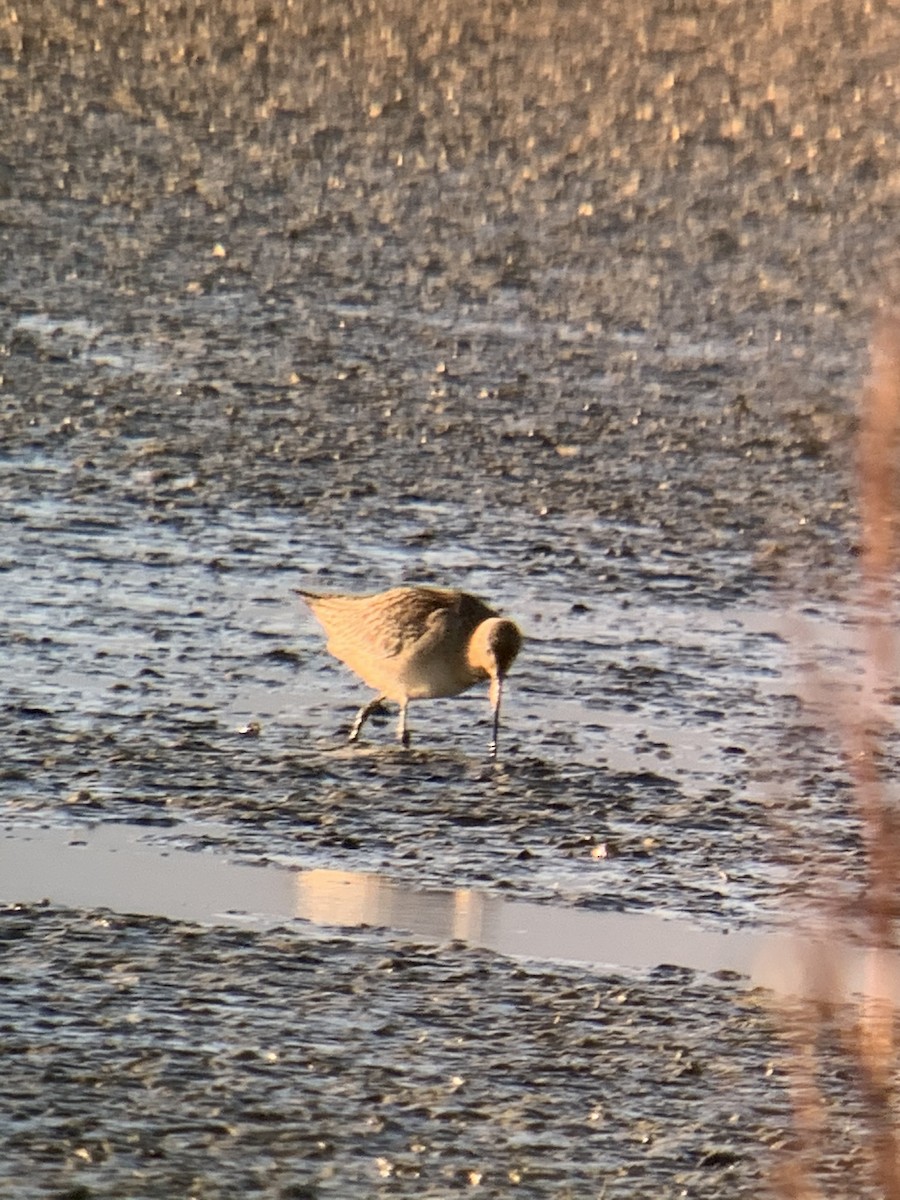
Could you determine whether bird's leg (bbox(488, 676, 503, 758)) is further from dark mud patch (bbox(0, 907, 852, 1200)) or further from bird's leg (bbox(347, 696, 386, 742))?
dark mud patch (bbox(0, 907, 852, 1200))

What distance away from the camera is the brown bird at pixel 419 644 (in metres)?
8.31

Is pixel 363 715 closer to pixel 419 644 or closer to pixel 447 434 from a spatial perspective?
pixel 419 644

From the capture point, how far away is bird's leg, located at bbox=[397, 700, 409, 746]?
830 centimetres

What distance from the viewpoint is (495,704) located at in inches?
326

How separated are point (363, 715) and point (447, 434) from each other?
4012 millimetres

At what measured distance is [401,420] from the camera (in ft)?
40.9

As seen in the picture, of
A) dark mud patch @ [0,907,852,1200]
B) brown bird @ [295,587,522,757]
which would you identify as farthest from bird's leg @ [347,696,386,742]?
dark mud patch @ [0,907,852,1200]

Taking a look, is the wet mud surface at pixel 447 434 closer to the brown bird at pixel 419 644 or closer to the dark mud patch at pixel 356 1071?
the dark mud patch at pixel 356 1071

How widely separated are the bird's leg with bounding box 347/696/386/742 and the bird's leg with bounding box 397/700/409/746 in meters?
0.07

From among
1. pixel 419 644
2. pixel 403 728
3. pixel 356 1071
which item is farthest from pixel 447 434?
pixel 356 1071

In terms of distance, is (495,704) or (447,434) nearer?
(495,704)

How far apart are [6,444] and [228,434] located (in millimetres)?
978

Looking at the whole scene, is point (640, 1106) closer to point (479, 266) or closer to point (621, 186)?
point (479, 266)

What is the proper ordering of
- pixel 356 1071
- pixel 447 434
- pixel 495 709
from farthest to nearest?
pixel 447 434
pixel 495 709
pixel 356 1071
